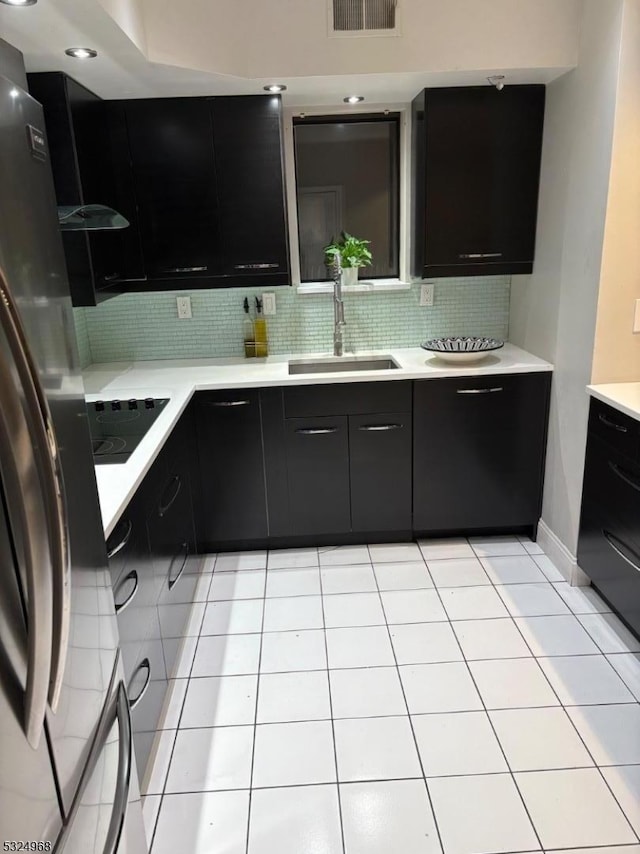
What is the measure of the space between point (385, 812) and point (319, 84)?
270 centimetres

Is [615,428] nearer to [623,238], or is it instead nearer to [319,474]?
[623,238]

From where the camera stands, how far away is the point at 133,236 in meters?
2.85

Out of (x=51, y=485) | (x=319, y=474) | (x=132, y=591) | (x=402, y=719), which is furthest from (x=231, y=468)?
(x=51, y=485)

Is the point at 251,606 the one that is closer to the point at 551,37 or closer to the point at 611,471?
the point at 611,471

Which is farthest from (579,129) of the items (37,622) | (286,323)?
(37,622)

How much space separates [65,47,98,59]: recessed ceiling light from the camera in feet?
6.64

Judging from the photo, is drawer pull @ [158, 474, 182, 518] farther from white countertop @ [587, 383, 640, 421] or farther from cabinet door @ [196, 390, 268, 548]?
white countertop @ [587, 383, 640, 421]

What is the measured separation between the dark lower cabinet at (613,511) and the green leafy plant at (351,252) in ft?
4.40

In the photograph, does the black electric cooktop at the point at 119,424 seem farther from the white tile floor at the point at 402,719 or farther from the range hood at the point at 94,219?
the white tile floor at the point at 402,719

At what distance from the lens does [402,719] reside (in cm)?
Answer: 203

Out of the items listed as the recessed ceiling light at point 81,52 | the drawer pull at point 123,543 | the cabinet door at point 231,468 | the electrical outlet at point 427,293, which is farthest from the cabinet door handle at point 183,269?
the drawer pull at point 123,543

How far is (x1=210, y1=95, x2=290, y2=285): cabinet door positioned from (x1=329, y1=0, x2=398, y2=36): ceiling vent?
418mm

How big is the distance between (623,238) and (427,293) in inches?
44.4

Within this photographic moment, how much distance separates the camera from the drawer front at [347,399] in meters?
2.88
